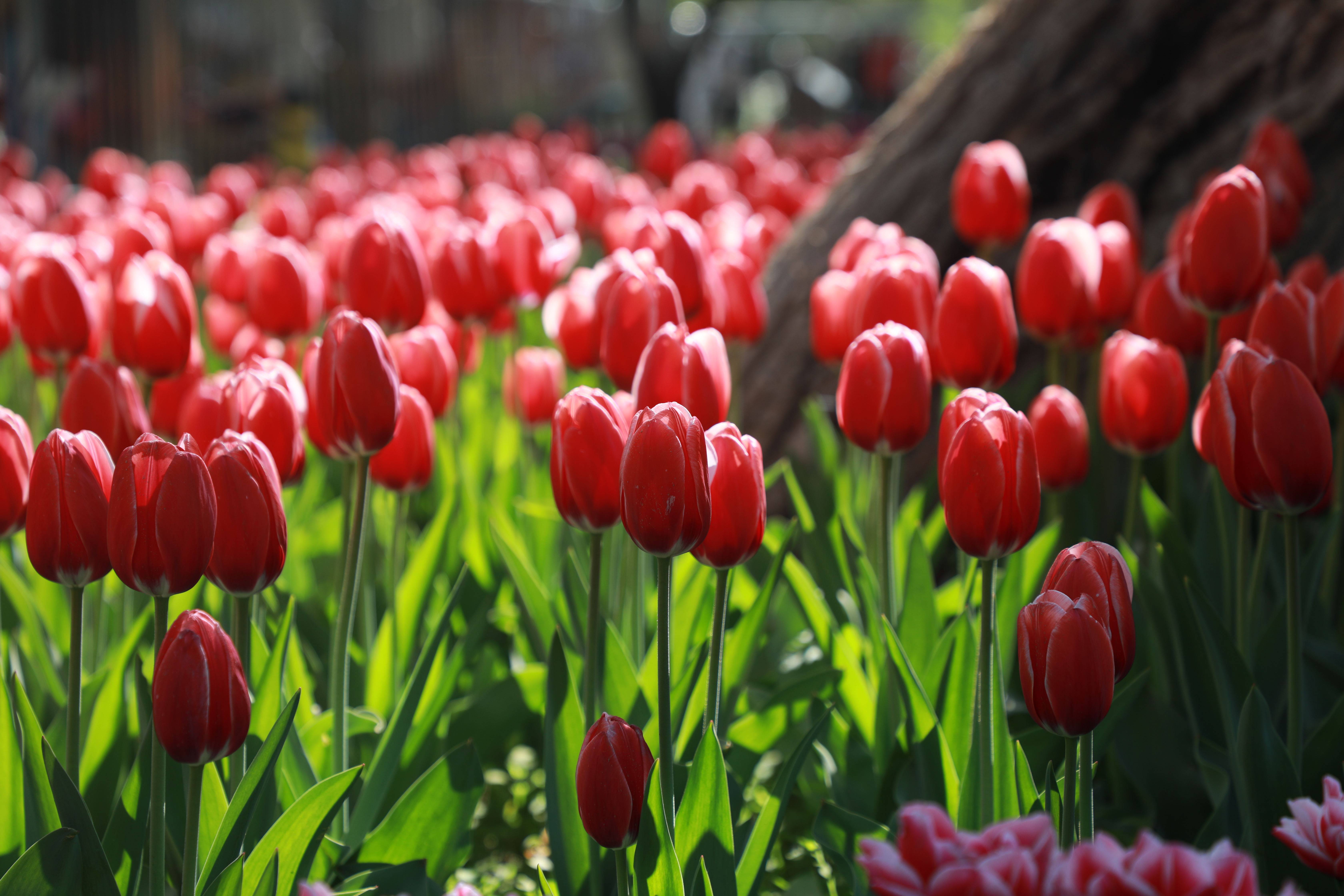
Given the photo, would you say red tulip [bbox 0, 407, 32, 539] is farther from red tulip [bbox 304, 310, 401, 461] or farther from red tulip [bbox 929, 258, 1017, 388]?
red tulip [bbox 929, 258, 1017, 388]

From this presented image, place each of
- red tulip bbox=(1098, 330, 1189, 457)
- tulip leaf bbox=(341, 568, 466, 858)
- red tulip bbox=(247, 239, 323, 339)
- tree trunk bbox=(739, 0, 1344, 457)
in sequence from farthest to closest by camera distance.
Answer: tree trunk bbox=(739, 0, 1344, 457)
red tulip bbox=(247, 239, 323, 339)
red tulip bbox=(1098, 330, 1189, 457)
tulip leaf bbox=(341, 568, 466, 858)

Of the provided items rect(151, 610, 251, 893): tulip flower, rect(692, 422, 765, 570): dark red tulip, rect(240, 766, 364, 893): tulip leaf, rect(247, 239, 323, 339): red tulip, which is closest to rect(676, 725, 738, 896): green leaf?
rect(692, 422, 765, 570): dark red tulip

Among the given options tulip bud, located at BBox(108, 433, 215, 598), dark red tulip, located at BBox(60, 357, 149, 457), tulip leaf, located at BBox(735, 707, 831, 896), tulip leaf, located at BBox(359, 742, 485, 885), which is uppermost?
tulip bud, located at BBox(108, 433, 215, 598)

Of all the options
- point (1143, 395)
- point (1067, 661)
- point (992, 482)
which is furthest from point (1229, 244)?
point (1067, 661)

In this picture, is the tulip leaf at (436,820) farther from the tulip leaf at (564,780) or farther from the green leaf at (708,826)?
the green leaf at (708,826)

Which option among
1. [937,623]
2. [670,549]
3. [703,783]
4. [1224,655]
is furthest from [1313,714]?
[670,549]

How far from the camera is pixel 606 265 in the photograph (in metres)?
2.00

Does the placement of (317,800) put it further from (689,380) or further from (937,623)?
(937,623)

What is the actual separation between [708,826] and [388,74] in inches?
689

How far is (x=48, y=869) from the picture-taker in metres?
1.21

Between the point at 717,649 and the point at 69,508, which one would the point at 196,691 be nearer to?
the point at 69,508

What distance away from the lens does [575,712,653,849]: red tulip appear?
114 cm

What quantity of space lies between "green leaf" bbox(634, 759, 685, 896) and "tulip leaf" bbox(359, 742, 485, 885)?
1.24ft

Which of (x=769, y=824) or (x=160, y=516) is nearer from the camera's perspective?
(x=160, y=516)
